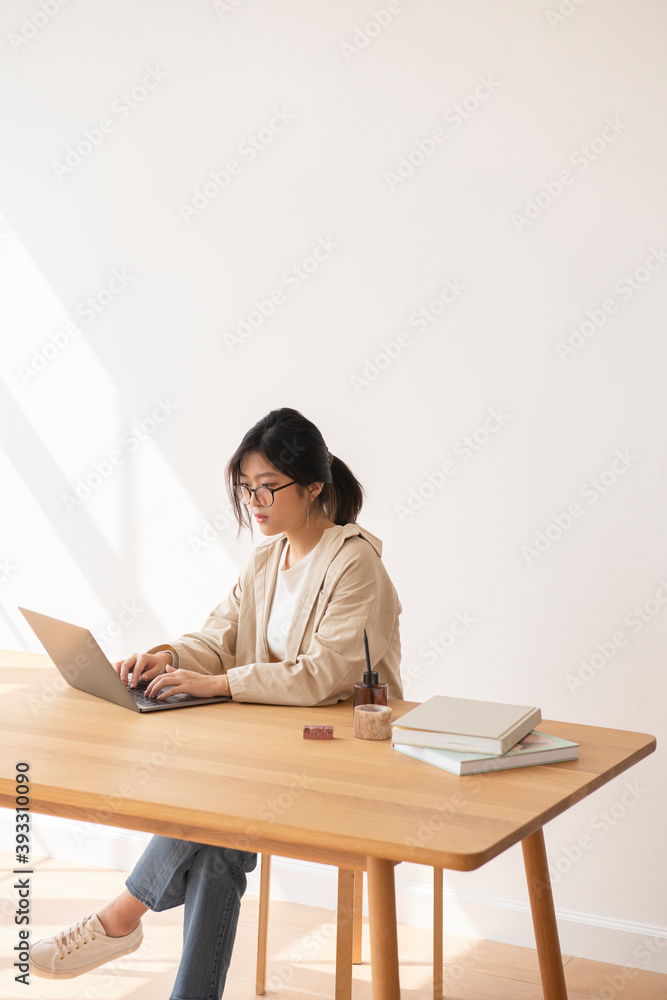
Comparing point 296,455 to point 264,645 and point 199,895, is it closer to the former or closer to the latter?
point 264,645

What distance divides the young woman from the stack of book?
38 centimetres

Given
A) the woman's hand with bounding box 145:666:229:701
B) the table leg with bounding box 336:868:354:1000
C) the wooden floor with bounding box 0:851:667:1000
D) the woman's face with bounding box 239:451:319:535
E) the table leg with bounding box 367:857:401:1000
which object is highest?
the woman's face with bounding box 239:451:319:535

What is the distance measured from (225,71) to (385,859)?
2513mm

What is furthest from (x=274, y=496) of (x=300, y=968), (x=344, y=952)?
(x=300, y=968)

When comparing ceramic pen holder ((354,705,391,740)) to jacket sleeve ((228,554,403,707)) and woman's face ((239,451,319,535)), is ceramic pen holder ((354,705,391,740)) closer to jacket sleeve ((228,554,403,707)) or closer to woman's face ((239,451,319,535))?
jacket sleeve ((228,554,403,707))

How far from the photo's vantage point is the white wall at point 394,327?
8.37ft

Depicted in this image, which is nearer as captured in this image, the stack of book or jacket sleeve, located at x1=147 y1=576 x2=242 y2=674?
the stack of book

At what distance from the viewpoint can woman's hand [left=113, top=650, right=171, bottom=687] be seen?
210 cm

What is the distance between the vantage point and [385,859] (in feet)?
4.13

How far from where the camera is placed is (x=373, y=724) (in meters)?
1.72

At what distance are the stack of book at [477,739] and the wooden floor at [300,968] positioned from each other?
110cm

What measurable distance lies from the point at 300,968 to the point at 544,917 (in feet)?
3.08

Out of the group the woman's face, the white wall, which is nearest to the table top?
the woman's face

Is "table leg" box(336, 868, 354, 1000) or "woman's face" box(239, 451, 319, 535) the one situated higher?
"woman's face" box(239, 451, 319, 535)
